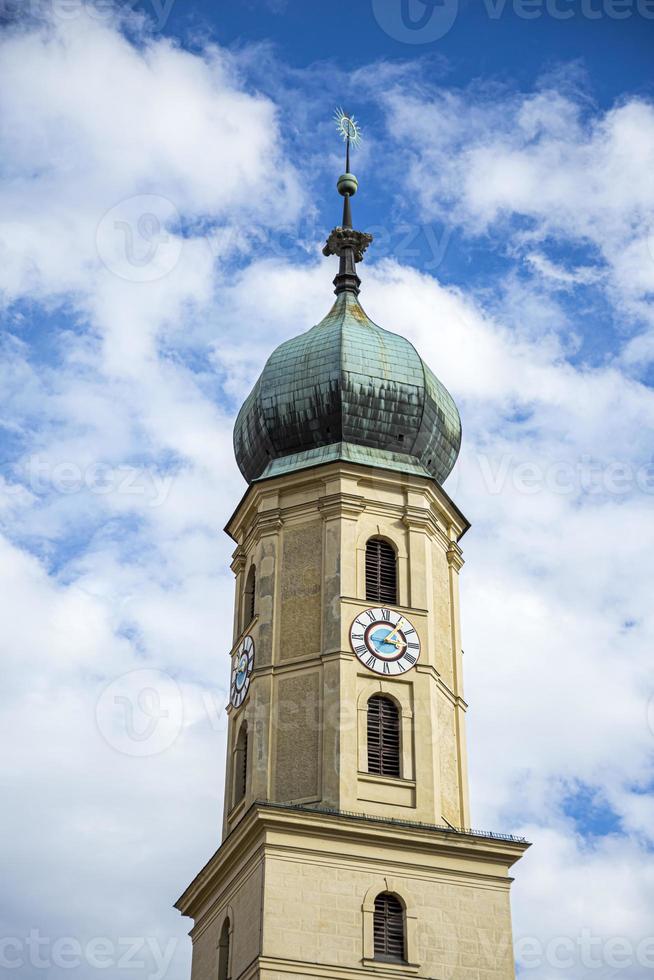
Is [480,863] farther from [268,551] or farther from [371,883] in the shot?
[268,551]

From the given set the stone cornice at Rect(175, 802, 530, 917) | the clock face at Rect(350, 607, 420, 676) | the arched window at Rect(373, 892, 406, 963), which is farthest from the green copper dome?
Answer: the arched window at Rect(373, 892, 406, 963)

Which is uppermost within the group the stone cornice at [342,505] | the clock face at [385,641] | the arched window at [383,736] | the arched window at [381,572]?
the stone cornice at [342,505]

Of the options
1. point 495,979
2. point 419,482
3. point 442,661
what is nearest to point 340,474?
point 419,482

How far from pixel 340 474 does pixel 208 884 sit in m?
9.40

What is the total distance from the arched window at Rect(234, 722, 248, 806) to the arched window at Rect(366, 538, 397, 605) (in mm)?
3982

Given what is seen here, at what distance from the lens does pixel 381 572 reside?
41.9m

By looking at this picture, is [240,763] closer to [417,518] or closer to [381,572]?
[381,572]

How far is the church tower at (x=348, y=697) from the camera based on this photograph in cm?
3688

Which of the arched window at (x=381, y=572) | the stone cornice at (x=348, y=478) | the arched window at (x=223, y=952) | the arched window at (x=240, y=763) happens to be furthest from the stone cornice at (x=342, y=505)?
the arched window at (x=223, y=952)

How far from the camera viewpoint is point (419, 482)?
43125 mm

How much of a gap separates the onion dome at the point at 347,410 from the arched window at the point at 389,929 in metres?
10.3

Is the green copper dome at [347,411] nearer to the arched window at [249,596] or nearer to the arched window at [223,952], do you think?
the arched window at [249,596]

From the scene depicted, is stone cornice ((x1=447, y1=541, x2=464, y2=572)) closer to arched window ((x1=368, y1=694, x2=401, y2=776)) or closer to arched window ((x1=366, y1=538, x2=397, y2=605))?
arched window ((x1=366, y1=538, x2=397, y2=605))

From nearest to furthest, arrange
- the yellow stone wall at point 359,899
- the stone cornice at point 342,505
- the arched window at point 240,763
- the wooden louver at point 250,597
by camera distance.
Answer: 1. the yellow stone wall at point 359,899
2. the arched window at point 240,763
3. the stone cornice at point 342,505
4. the wooden louver at point 250,597
